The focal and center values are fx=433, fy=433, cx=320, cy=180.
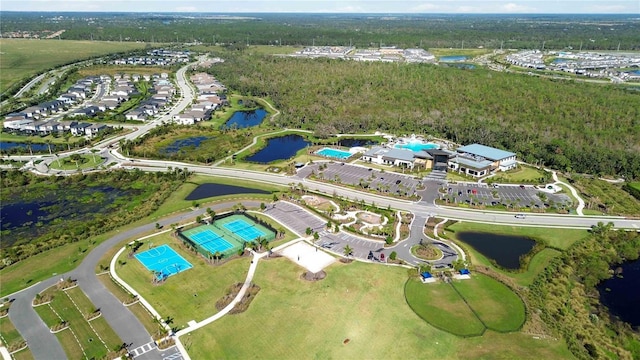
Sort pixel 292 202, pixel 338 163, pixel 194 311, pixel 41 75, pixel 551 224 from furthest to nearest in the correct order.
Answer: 1. pixel 41 75
2. pixel 338 163
3. pixel 292 202
4. pixel 551 224
5. pixel 194 311

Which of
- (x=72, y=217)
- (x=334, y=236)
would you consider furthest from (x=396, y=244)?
(x=72, y=217)

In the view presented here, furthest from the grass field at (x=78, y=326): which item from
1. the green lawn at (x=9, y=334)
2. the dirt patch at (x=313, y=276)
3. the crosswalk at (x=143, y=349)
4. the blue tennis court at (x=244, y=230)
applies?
the blue tennis court at (x=244, y=230)

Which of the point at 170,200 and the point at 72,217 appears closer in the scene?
the point at 72,217

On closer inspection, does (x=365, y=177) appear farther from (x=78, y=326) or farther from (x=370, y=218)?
(x=78, y=326)

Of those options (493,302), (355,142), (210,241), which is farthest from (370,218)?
(355,142)

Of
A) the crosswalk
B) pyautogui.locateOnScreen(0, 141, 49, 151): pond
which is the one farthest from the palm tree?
pyautogui.locateOnScreen(0, 141, 49, 151): pond

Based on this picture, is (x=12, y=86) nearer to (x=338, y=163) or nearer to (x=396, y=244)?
(x=338, y=163)
